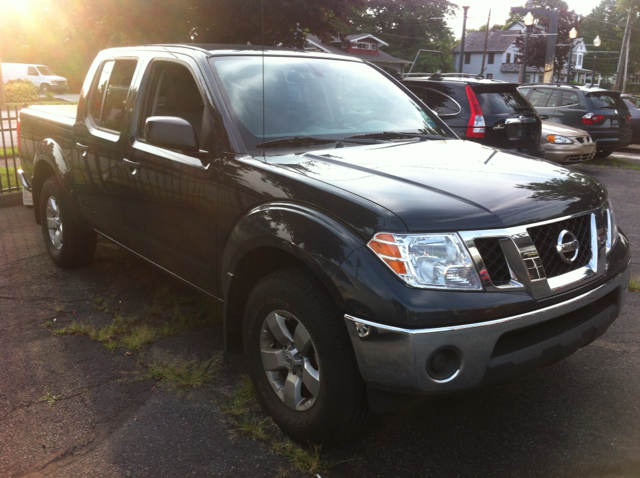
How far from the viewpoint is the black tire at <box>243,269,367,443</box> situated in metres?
2.60

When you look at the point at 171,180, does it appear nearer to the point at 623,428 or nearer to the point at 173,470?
the point at 173,470

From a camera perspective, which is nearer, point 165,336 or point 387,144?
point 387,144

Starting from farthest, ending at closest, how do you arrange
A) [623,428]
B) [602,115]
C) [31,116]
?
[602,115]
[31,116]
[623,428]

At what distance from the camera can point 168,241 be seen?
150 inches

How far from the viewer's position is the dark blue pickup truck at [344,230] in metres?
2.45

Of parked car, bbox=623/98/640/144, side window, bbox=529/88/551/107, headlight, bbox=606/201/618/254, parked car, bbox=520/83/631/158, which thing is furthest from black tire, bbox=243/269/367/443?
parked car, bbox=623/98/640/144

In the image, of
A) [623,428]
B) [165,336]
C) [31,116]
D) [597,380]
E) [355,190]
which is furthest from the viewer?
[31,116]

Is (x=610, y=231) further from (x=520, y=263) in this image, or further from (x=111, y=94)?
(x=111, y=94)

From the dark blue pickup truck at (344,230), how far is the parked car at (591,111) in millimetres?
10967

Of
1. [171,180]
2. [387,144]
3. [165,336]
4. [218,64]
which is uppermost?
[218,64]

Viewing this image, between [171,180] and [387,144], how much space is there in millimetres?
1243

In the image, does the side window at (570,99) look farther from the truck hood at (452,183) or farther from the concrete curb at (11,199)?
the truck hood at (452,183)

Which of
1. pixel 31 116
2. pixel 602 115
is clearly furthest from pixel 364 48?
pixel 31 116

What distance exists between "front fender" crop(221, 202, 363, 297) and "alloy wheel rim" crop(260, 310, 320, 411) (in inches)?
12.2
